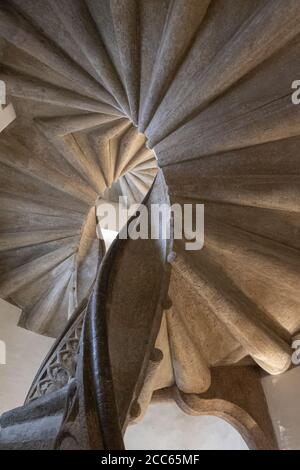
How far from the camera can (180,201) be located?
9.89 ft

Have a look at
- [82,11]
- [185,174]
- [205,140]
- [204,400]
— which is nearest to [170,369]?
[204,400]

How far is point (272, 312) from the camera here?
141 inches

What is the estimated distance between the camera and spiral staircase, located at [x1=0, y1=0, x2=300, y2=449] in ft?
8.04

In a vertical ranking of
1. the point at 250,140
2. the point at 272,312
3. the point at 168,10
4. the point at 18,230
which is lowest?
the point at 272,312

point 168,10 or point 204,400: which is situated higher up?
point 168,10

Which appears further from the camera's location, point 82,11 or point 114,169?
point 114,169

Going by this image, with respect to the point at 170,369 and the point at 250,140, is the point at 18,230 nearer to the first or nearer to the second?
the point at 170,369

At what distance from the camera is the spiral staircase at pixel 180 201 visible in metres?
2.45

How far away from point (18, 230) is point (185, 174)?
2.92 m

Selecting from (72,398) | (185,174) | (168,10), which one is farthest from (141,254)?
(168,10)

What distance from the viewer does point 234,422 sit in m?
4.10

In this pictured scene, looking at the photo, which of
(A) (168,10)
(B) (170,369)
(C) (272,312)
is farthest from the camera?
(B) (170,369)

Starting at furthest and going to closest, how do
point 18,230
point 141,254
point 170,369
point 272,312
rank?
point 18,230 → point 170,369 → point 272,312 → point 141,254

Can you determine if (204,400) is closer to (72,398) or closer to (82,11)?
(72,398)
